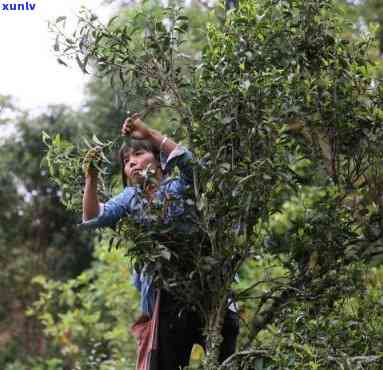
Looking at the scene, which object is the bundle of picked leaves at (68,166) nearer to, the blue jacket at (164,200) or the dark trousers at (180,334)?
the blue jacket at (164,200)

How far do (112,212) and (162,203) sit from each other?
168 mm

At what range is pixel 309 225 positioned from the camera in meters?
2.87

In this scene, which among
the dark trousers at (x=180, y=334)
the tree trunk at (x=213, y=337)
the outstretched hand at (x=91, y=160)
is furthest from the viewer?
the dark trousers at (x=180, y=334)

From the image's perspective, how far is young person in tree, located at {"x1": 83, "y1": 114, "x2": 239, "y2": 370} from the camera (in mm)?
2504

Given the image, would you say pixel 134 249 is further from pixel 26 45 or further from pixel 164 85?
pixel 26 45

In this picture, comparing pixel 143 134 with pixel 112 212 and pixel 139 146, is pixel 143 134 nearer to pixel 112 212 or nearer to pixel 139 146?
pixel 139 146

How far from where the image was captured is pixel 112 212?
2.54m

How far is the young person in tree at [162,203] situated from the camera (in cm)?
250

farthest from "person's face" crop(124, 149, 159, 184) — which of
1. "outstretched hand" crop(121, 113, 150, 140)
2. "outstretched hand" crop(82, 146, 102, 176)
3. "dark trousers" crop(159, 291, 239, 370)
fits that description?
"dark trousers" crop(159, 291, 239, 370)

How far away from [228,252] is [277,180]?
279mm

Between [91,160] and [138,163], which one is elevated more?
[138,163]

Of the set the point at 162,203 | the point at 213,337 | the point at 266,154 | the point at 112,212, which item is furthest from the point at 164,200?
the point at 213,337

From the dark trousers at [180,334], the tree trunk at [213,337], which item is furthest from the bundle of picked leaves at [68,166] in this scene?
the tree trunk at [213,337]

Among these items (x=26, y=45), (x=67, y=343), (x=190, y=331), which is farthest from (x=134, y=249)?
(x=26, y=45)
